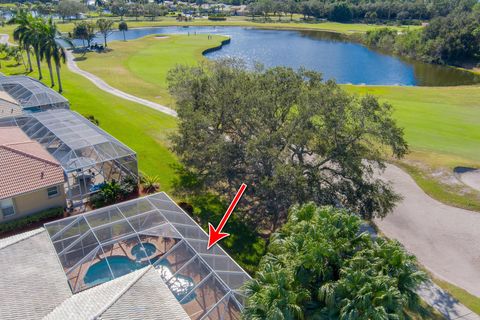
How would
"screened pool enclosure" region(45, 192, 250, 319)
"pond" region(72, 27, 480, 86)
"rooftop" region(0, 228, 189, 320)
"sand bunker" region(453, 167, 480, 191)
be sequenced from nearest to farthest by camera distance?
"rooftop" region(0, 228, 189, 320) → "screened pool enclosure" region(45, 192, 250, 319) → "sand bunker" region(453, 167, 480, 191) → "pond" region(72, 27, 480, 86)

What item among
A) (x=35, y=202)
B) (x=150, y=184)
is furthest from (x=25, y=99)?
(x=150, y=184)

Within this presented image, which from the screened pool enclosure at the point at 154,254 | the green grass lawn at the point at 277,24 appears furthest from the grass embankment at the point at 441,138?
the green grass lawn at the point at 277,24

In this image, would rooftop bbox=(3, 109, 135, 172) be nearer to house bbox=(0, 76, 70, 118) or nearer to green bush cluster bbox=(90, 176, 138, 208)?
green bush cluster bbox=(90, 176, 138, 208)

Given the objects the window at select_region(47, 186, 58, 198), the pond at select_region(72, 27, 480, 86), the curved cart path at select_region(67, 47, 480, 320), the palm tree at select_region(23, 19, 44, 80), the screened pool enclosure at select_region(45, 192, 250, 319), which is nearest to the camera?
the screened pool enclosure at select_region(45, 192, 250, 319)

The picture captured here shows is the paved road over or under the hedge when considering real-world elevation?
under

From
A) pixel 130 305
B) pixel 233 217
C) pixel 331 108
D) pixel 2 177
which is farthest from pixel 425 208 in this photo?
pixel 2 177

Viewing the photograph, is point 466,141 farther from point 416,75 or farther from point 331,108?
point 416,75

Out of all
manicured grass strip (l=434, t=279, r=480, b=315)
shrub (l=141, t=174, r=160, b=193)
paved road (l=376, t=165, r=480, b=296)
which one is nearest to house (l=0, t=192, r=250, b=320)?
shrub (l=141, t=174, r=160, b=193)
